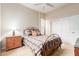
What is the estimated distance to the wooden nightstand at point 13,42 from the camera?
5.17ft

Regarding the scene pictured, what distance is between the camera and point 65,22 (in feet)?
5.23

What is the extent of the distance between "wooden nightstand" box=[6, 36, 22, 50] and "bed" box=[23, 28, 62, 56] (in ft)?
0.29

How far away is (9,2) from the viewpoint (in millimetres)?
1556

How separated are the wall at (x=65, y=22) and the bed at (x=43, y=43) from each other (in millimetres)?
109

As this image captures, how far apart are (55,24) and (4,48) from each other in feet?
3.18

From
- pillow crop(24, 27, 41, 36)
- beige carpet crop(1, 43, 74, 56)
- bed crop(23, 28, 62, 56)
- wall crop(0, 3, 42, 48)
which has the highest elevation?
wall crop(0, 3, 42, 48)

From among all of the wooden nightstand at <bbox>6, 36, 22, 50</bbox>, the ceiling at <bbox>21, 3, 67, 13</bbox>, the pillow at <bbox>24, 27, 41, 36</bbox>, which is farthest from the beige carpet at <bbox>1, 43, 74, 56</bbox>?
the ceiling at <bbox>21, 3, 67, 13</bbox>

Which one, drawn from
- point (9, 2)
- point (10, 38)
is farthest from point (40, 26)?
point (9, 2)

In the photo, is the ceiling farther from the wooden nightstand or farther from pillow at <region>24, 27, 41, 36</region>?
the wooden nightstand

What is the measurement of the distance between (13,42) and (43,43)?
1.71 ft

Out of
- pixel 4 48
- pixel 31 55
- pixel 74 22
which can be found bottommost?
pixel 31 55

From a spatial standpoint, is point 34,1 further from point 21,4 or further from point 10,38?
→ point 10,38

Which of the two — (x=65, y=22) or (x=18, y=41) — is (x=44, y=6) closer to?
(x=65, y=22)

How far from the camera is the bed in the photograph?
155 cm
